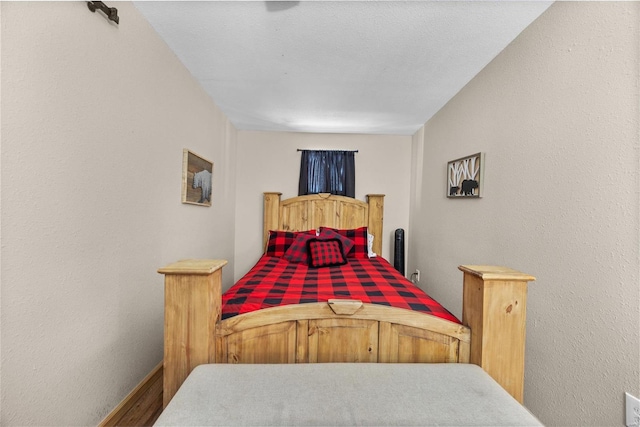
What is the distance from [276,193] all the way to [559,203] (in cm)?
278

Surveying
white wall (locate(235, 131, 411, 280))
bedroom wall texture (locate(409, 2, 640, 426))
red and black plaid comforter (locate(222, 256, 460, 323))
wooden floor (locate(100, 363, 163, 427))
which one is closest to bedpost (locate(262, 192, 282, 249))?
white wall (locate(235, 131, 411, 280))

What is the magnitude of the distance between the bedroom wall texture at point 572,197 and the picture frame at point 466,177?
0.08 metres

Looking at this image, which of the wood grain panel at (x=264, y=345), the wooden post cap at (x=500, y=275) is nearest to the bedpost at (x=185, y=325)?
the wood grain panel at (x=264, y=345)

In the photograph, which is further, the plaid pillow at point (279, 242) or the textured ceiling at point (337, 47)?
the plaid pillow at point (279, 242)

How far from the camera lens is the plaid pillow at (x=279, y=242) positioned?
3.08 metres

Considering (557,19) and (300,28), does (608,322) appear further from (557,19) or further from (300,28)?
(300,28)

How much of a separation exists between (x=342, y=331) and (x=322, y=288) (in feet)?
2.26

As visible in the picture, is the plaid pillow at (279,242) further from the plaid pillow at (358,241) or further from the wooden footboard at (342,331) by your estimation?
the wooden footboard at (342,331)

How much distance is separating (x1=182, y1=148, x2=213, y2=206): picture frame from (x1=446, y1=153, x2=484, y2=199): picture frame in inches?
88.6

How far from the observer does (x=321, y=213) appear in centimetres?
351

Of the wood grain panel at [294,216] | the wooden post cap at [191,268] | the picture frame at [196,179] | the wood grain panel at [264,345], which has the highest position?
the picture frame at [196,179]

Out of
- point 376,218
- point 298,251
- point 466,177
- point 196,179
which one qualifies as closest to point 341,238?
point 298,251

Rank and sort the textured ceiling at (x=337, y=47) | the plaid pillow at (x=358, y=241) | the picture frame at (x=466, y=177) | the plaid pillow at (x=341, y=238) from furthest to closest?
the plaid pillow at (x=358, y=241), the plaid pillow at (x=341, y=238), the picture frame at (x=466, y=177), the textured ceiling at (x=337, y=47)

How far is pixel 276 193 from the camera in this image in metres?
3.52
